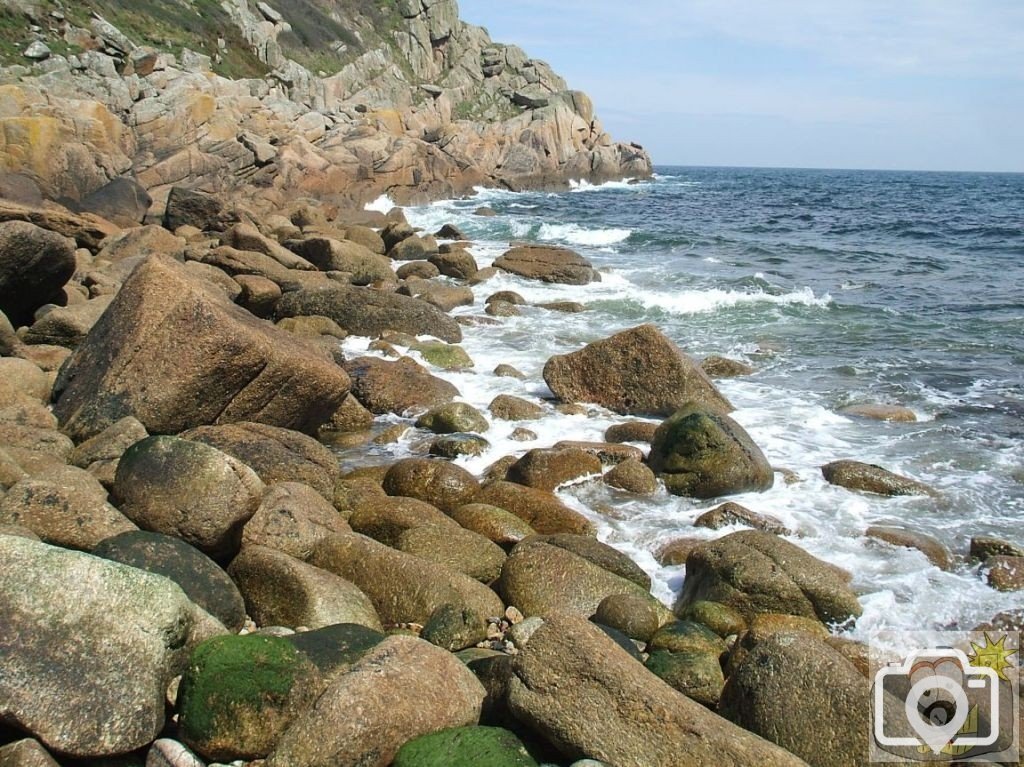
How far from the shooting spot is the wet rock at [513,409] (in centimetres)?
1128

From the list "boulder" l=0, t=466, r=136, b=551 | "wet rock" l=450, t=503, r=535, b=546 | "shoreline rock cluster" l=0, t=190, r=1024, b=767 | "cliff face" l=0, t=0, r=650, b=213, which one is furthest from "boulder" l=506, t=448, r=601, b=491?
"cliff face" l=0, t=0, r=650, b=213

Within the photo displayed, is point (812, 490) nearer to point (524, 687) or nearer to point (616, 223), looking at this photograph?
point (524, 687)

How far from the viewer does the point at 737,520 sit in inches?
328

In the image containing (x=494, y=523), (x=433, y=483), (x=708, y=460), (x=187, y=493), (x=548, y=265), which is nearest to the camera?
(x=187, y=493)

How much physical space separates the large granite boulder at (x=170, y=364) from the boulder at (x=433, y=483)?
1601mm

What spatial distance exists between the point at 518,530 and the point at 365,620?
2.27 metres

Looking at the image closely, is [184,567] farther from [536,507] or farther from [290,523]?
[536,507]

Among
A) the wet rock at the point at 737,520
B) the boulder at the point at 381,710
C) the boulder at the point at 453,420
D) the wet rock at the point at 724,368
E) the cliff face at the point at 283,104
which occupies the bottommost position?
the wet rock at the point at 737,520

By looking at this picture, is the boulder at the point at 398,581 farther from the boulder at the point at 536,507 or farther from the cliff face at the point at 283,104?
the cliff face at the point at 283,104

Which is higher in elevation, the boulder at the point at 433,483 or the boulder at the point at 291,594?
the boulder at the point at 291,594

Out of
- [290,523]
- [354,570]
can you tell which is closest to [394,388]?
[290,523]

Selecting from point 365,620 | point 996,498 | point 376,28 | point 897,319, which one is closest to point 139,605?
point 365,620

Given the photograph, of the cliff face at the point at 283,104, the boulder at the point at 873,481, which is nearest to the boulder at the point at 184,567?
the boulder at the point at 873,481

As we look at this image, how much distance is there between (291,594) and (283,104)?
40.7m
